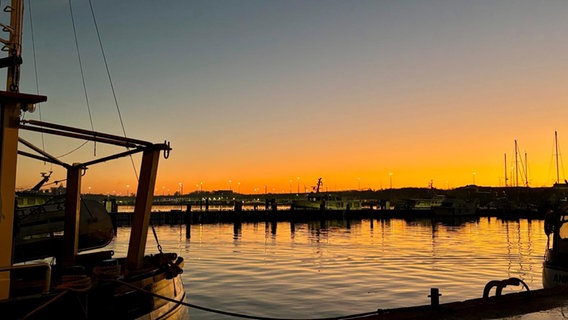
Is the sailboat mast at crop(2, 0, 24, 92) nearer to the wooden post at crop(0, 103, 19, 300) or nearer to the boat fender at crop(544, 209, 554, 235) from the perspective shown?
the wooden post at crop(0, 103, 19, 300)

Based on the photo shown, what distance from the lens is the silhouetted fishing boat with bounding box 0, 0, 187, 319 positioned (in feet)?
29.1

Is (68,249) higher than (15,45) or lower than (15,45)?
lower

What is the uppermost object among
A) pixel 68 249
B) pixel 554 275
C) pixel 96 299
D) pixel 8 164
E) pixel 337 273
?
pixel 8 164

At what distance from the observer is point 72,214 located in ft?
46.6

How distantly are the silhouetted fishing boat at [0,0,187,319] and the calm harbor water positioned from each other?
577 centimetres

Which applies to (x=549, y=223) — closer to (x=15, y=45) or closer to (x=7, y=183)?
(x=7, y=183)

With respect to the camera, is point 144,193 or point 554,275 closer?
point 144,193

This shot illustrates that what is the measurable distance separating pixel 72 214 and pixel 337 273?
18126 mm

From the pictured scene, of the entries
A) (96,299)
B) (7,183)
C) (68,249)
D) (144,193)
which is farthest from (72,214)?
(7,183)

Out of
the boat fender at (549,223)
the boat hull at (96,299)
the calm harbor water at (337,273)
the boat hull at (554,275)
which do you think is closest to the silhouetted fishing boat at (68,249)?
the boat hull at (96,299)

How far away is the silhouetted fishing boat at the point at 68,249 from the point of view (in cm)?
887

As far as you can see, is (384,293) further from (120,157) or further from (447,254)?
(447,254)

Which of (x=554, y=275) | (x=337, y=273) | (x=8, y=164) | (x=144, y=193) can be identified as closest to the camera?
(x=8, y=164)

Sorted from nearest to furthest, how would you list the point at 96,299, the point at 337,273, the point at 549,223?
the point at 96,299, the point at 549,223, the point at 337,273
